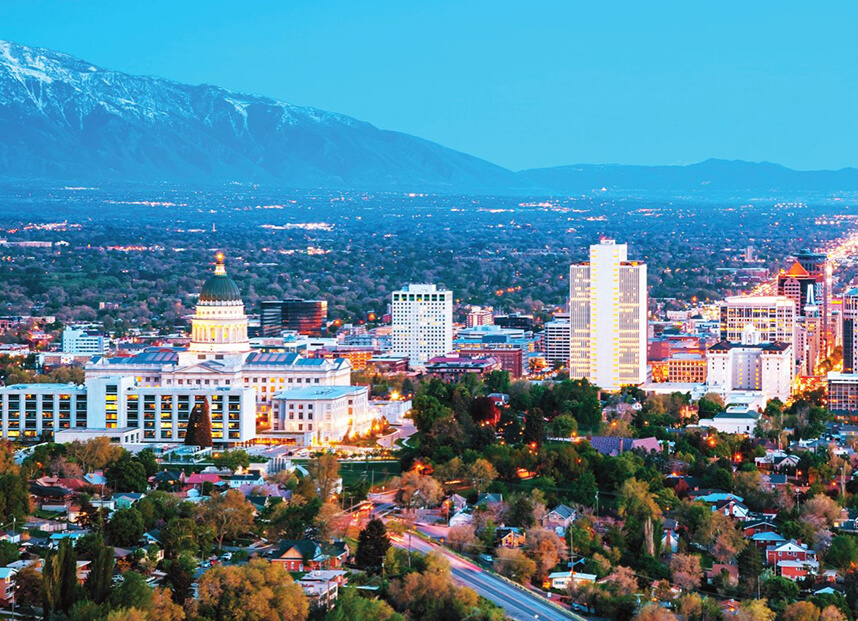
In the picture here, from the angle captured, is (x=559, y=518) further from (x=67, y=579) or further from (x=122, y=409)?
(x=122, y=409)

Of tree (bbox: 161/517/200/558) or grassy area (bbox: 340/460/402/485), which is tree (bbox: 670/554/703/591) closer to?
tree (bbox: 161/517/200/558)

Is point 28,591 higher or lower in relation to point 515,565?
higher

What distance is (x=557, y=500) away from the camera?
155ft

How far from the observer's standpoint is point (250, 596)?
119ft

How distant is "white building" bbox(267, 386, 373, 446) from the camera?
56.4 m

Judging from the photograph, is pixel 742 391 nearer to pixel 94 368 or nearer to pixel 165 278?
pixel 94 368

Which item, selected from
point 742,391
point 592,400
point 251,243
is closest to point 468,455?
point 592,400

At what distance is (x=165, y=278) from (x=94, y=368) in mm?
75014

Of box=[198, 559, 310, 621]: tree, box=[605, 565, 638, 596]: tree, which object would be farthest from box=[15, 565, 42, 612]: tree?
box=[605, 565, 638, 596]: tree

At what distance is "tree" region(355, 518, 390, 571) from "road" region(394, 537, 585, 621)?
1238 millimetres

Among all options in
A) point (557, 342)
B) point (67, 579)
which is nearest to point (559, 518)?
point (67, 579)

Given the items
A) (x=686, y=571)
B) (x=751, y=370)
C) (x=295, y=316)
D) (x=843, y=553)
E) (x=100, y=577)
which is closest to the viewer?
(x=100, y=577)

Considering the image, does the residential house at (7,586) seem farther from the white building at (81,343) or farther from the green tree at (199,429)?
the white building at (81,343)

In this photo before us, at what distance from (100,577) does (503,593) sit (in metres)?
7.73
